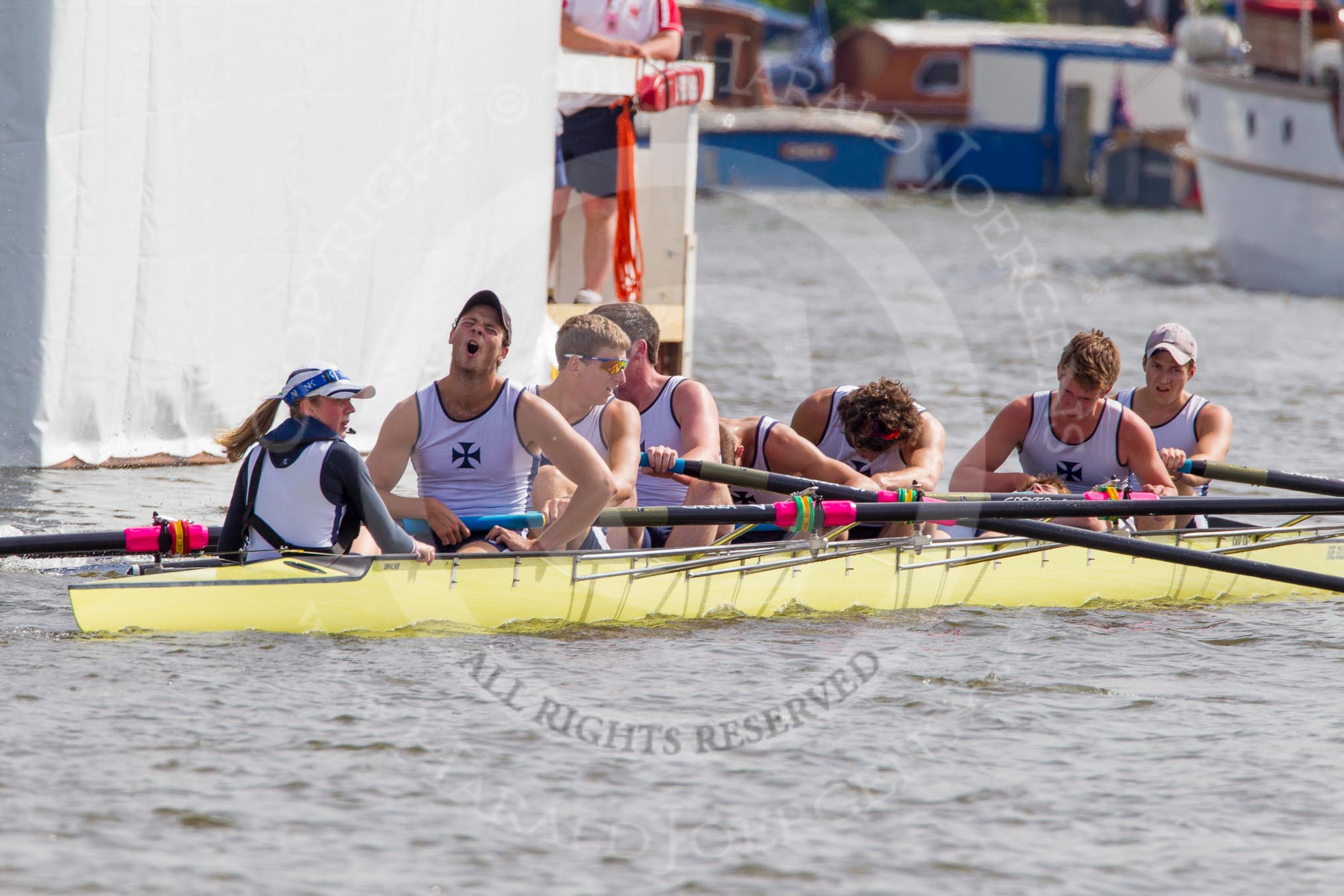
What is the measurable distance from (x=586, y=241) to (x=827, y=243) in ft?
63.6

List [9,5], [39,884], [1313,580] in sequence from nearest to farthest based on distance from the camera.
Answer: [39,884] → [1313,580] → [9,5]

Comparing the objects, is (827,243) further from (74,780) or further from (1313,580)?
(74,780)

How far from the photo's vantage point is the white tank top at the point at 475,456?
21.3 ft

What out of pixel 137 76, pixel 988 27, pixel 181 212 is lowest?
pixel 181 212

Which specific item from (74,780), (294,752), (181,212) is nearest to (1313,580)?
(294,752)

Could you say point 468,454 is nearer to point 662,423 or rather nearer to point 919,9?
point 662,423

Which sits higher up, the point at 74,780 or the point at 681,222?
the point at 681,222

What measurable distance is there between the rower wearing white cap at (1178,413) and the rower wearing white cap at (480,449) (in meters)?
3.36

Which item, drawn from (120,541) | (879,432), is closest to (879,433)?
(879,432)

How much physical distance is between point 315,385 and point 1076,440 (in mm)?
3966

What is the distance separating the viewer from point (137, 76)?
9.25 metres

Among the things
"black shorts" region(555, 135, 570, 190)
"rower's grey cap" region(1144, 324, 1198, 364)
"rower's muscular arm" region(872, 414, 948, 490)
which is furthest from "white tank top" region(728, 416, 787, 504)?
"black shorts" region(555, 135, 570, 190)

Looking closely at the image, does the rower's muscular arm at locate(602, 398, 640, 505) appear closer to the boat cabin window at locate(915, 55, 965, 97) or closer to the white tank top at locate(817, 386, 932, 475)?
the white tank top at locate(817, 386, 932, 475)

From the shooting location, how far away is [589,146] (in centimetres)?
1220
